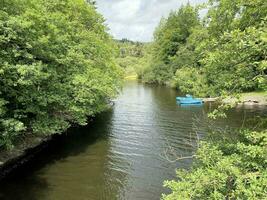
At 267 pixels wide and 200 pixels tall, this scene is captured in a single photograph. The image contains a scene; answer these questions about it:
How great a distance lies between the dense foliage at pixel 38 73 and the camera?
14.0m

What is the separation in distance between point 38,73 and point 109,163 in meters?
7.66

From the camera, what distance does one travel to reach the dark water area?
14.8m

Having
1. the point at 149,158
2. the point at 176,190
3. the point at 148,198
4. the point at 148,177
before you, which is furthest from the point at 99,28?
the point at 176,190

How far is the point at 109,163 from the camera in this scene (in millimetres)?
18766

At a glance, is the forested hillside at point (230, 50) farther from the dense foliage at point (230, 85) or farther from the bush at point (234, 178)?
the bush at point (234, 178)

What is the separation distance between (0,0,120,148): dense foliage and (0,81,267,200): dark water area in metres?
2.24

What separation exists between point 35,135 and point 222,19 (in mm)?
15185

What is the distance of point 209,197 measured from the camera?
277 inches

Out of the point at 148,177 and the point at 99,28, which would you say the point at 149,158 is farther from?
the point at 99,28

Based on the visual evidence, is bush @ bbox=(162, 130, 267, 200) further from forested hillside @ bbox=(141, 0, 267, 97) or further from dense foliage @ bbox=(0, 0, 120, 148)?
dense foliage @ bbox=(0, 0, 120, 148)

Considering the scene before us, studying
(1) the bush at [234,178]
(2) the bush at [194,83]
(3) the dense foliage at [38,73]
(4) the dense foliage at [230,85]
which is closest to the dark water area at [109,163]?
(2) the bush at [194,83]

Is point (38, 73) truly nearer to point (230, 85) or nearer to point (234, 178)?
point (230, 85)

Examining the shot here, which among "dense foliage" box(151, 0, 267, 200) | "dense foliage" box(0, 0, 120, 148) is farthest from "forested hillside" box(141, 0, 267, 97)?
"dense foliage" box(0, 0, 120, 148)

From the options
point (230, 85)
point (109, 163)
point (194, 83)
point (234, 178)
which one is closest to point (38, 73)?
point (109, 163)
